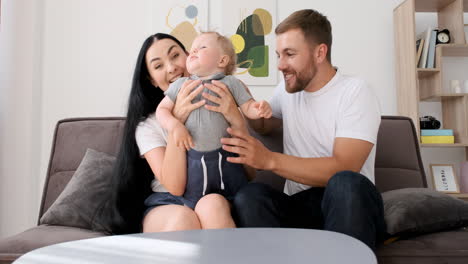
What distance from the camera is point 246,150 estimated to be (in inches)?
56.6

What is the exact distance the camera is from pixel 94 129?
2021 mm

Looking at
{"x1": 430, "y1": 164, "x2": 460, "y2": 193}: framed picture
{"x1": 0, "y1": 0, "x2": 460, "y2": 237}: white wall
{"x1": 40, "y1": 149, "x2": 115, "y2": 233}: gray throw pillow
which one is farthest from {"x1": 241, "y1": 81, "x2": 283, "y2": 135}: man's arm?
{"x1": 430, "y1": 164, "x2": 460, "y2": 193}: framed picture

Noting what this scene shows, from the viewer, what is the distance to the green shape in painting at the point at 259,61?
3.54 metres

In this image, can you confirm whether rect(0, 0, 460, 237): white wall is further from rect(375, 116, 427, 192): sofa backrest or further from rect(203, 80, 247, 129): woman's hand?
rect(203, 80, 247, 129): woman's hand

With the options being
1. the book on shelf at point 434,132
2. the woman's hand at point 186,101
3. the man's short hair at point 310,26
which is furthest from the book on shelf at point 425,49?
the woman's hand at point 186,101

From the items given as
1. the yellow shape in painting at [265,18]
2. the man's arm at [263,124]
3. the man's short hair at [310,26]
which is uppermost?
the yellow shape in painting at [265,18]

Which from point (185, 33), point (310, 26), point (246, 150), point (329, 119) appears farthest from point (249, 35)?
point (246, 150)

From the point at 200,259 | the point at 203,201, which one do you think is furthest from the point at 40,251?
the point at 203,201

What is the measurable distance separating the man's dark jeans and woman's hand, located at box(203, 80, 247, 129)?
23cm

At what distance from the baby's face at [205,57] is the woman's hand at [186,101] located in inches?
2.7

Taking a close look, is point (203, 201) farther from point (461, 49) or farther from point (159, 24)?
point (461, 49)

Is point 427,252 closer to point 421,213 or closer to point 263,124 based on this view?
point 421,213

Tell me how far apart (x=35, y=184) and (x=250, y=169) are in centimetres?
244

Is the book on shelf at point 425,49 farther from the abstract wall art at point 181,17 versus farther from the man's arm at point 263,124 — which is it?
the man's arm at point 263,124
